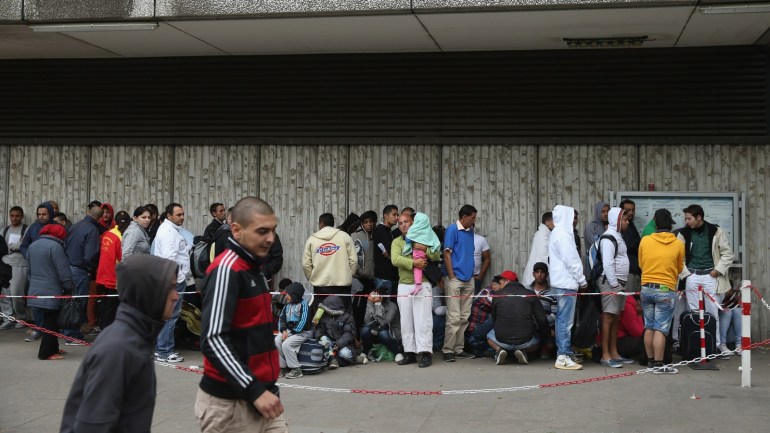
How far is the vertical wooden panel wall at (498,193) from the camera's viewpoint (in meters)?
12.9

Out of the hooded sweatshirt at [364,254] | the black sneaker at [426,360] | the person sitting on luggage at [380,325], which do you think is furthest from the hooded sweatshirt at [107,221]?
the black sneaker at [426,360]

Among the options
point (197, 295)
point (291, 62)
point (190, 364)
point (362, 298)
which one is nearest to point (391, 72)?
point (291, 62)

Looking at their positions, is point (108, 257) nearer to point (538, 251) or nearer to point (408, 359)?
point (408, 359)

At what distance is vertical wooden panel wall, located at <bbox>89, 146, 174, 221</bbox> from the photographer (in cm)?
1390

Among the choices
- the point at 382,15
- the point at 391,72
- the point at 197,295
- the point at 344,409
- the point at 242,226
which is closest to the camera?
the point at 242,226

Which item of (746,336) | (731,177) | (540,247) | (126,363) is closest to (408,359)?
(540,247)

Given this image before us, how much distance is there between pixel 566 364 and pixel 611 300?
3.11ft

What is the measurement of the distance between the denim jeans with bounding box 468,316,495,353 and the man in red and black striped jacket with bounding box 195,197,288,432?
716cm

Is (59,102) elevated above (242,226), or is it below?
above

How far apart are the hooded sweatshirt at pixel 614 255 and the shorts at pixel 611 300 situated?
3.0 inches

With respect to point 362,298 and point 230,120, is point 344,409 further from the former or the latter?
point 230,120

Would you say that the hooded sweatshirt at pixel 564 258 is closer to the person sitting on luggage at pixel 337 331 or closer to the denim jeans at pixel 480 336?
the denim jeans at pixel 480 336

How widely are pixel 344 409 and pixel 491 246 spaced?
15.8 ft

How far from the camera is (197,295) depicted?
1227cm
